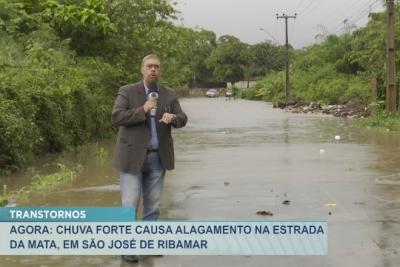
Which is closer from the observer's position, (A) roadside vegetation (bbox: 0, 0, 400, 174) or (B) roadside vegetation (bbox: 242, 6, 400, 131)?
(A) roadside vegetation (bbox: 0, 0, 400, 174)

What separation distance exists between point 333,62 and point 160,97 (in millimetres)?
53772

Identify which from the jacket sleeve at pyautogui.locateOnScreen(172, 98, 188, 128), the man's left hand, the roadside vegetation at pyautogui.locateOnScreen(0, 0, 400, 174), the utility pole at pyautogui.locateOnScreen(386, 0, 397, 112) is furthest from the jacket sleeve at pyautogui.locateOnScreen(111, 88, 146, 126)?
the utility pole at pyautogui.locateOnScreen(386, 0, 397, 112)

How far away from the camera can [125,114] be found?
5.66m

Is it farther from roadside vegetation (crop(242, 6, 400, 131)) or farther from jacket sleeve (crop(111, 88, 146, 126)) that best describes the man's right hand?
roadside vegetation (crop(242, 6, 400, 131))

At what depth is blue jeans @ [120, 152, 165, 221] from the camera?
5.82m

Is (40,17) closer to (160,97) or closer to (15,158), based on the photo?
(15,158)

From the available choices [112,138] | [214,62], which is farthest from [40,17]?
[214,62]

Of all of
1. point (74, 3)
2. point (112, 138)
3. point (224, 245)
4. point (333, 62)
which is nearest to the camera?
point (224, 245)

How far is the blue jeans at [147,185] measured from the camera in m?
5.82

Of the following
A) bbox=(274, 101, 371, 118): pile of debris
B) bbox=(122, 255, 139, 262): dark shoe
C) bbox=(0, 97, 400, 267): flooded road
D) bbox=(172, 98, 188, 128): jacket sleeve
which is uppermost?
bbox=(172, 98, 188, 128): jacket sleeve

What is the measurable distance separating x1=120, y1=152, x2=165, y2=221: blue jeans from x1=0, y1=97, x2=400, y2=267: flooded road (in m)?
0.50

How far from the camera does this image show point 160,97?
5.87 m

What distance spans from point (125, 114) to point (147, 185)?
2.50 feet

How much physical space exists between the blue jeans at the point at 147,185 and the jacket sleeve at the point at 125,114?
380 millimetres
